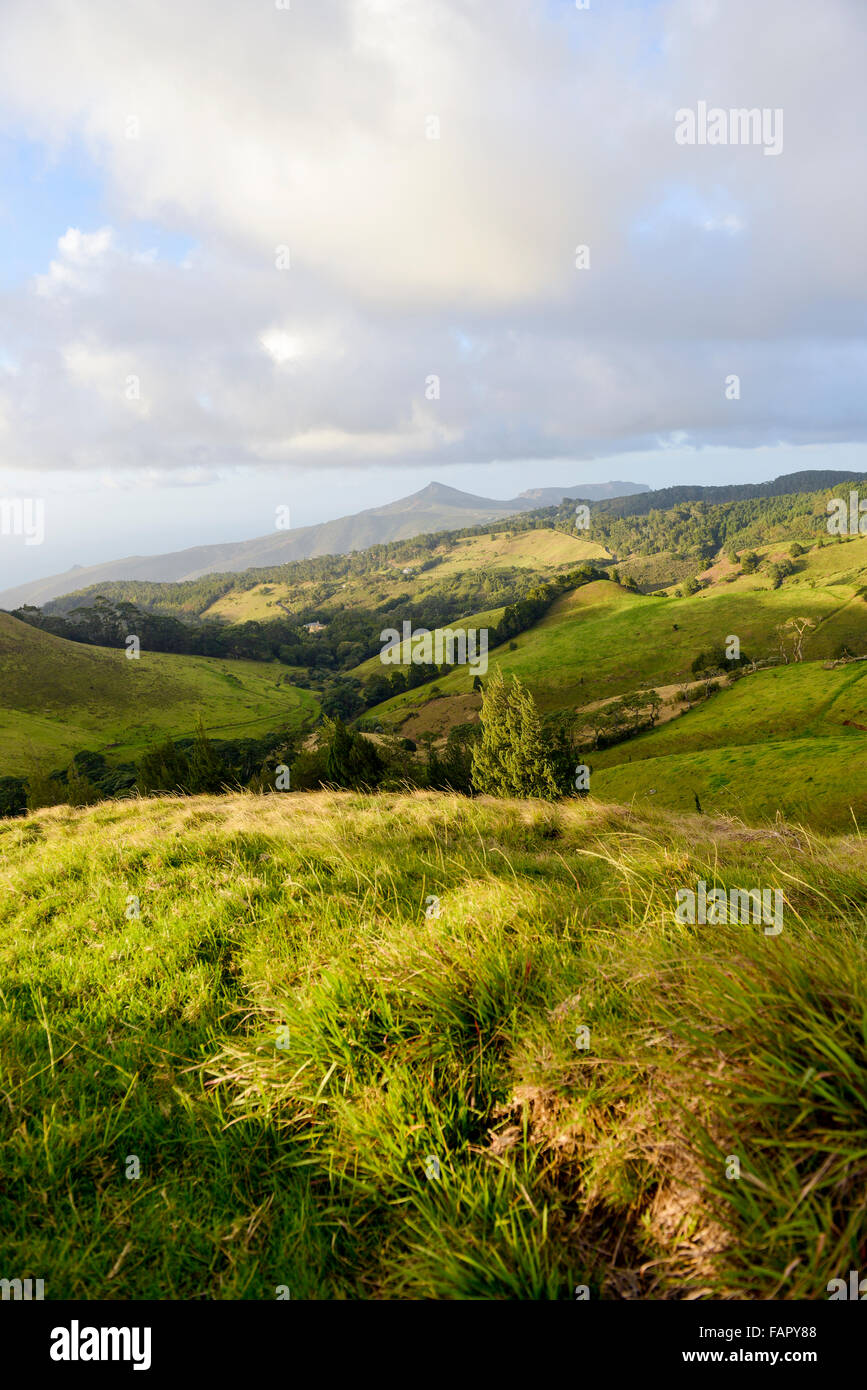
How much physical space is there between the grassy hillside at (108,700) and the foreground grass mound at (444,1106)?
120880 millimetres

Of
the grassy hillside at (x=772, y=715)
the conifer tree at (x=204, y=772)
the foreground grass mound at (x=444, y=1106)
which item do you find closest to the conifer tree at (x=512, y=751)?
the conifer tree at (x=204, y=772)

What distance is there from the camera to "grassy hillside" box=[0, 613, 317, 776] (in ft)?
385

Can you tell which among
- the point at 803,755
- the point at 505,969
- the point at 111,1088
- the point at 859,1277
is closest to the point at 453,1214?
the point at 505,969

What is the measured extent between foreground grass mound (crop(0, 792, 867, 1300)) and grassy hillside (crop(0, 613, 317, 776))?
121 m

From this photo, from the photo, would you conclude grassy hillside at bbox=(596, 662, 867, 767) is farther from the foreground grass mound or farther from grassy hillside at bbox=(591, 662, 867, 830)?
the foreground grass mound

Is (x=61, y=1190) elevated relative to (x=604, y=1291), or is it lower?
lower

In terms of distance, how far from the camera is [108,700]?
140m

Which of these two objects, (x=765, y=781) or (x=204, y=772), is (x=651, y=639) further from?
(x=204, y=772)

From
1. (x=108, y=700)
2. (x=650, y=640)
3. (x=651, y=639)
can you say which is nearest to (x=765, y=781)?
(x=650, y=640)

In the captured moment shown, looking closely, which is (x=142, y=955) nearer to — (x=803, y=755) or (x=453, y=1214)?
(x=453, y=1214)

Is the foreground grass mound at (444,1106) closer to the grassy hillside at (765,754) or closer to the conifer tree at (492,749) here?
the grassy hillside at (765,754)

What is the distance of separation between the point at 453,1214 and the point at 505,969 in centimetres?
117

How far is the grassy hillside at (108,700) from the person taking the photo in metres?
117

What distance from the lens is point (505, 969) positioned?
10.7 ft
